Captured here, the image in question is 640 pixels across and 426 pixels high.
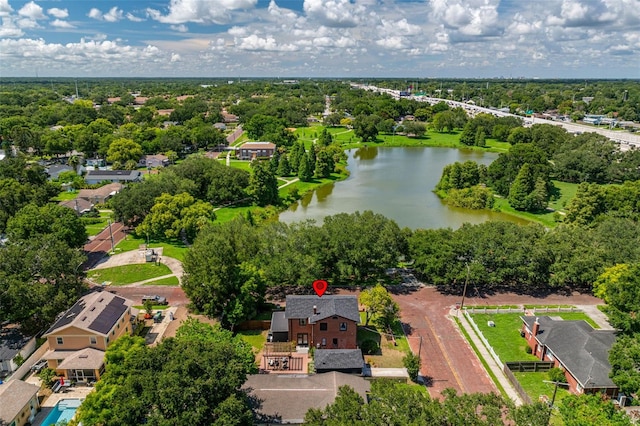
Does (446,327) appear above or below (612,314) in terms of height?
below

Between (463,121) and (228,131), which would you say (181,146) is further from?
(463,121)

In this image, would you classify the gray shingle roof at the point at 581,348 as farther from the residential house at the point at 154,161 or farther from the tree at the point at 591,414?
the residential house at the point at 154,161

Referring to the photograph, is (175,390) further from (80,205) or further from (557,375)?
(80,205)

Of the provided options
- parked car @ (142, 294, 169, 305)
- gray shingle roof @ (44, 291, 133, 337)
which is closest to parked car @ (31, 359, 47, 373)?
Result: gray shingle roof @ (44, 291, 133, 337)

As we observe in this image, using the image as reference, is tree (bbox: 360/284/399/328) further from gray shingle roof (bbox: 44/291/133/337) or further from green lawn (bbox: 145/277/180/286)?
green lawn (bbox: 145/277/180/286)

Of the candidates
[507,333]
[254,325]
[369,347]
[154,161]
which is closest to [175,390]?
[254,325]

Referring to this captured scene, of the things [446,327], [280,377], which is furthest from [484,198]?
[280,377]
